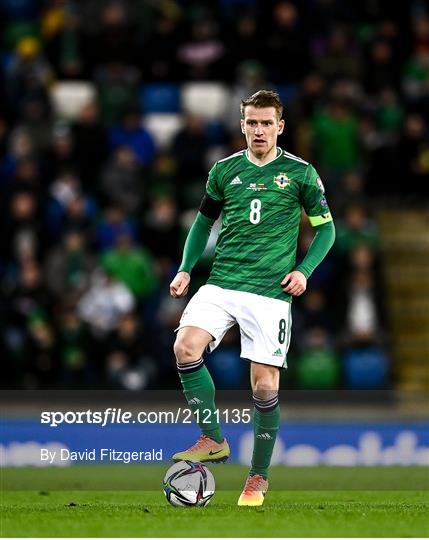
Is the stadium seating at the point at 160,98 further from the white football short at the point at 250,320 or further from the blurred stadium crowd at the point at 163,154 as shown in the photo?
the white football short at the point at 250,320

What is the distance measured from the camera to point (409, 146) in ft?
57.0

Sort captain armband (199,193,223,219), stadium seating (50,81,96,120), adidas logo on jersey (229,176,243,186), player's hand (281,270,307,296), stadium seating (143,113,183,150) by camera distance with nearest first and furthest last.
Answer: player's hand (281,270,307,296)
adidas logo on jersey (229,176,243,186)
captain armband (199,193,223,219)
stadium seating (143,113,183,150)
stadium seating (50,81,96,120)

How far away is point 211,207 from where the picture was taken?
9258 mm

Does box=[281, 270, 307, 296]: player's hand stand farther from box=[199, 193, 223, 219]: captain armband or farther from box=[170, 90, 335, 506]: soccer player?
box=[199, 193, 223, 219]: captain armband


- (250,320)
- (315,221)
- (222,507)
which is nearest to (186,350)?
(250,320)

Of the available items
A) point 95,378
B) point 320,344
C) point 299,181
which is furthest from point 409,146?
point 299,181

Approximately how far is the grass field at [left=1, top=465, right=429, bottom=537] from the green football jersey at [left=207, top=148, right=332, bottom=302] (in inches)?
51.3

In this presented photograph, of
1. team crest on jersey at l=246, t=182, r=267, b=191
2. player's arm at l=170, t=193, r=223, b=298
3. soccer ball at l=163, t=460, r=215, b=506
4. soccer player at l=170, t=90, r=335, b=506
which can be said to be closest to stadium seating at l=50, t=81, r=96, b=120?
player's arm at l=170, t=193, r=223, b=298

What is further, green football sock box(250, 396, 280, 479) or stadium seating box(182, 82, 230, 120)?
stadium seating box(182, 82, 230, 120)

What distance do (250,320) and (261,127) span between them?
1.08 metres

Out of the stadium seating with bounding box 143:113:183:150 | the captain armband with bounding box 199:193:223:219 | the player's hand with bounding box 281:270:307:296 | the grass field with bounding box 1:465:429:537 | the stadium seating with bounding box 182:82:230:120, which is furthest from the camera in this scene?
the stadium seating with bounding box 182:82:230:120

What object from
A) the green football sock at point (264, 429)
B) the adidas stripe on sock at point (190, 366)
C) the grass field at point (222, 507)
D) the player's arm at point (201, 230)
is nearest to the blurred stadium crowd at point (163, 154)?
the grass field at point (222, 507)

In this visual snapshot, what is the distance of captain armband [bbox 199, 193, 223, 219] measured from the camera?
9234mm

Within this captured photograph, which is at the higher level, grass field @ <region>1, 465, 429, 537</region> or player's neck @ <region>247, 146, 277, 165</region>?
player's neck @ <region>247, 146, 277, 165</region>
